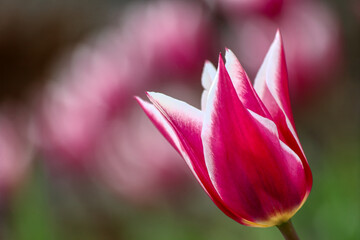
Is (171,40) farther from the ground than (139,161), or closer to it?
farther from the ground

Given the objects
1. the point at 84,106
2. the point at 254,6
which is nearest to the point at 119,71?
the point at 84,106

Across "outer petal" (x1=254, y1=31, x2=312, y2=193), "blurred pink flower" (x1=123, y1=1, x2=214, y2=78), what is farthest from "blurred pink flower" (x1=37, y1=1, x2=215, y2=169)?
"outer petal" (x1=254, y1=31, x2=312, y2=193)

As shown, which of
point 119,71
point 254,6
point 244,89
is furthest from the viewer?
point 119,71

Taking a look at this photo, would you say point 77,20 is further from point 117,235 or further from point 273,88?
point 273,88

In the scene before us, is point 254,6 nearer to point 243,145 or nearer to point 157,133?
point 157,133

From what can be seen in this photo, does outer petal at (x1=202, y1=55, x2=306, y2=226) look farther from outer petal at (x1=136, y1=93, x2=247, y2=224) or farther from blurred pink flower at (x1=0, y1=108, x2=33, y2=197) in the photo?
blurred pink flower at (x1=0, y1=108, x2=33, y2=197)

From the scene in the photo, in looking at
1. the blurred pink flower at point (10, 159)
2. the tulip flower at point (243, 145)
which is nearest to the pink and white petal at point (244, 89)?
the tulip flower at point (243, 145)

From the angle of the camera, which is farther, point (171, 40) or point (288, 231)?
point (171, 40)

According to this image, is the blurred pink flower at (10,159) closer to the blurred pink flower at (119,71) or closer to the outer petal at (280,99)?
the blurred pink flower at (119,71)
